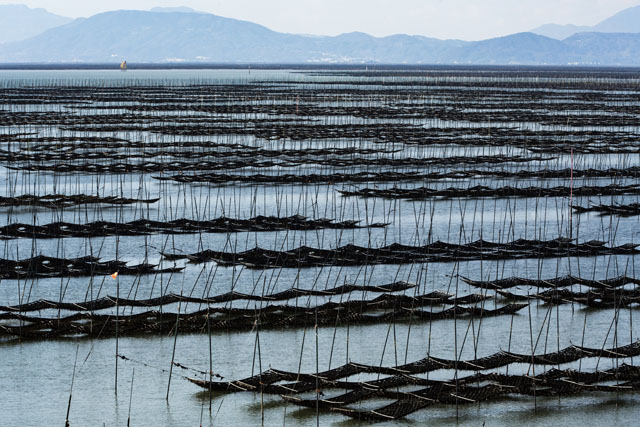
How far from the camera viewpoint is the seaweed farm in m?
14.9

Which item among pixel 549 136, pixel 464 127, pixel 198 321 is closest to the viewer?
pixel 198 321

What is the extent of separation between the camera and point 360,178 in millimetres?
36188

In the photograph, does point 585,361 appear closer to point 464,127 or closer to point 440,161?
point 440,161

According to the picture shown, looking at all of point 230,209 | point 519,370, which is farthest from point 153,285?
point 230,209

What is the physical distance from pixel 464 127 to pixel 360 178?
22.0m

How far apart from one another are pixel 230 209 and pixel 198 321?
13.0 meters

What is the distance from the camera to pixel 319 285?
2152 cm

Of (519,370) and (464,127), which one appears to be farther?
(464,127)

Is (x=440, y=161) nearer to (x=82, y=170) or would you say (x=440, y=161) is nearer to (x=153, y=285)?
(x=82, y=170)

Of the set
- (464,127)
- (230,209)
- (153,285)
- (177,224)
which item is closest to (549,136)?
(464,127)

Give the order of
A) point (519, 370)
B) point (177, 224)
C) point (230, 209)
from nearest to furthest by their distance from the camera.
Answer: point (519, 370) → point (177, 224) → point (230, 209)

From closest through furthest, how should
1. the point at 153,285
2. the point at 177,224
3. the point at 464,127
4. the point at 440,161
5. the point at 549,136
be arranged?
the point at 153,285 < the point at 177,224 < the point at 440,161 < the point at 549,136 < the point at 464,127

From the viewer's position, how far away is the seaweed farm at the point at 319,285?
14.9m

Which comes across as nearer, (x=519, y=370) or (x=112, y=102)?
(x=519, y=370)
